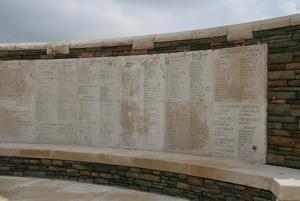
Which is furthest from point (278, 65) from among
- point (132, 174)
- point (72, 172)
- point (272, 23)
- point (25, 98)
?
point (25, 98)

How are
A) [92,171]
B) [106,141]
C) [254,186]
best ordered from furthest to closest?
[106,141] < [92,171] < [254,186]

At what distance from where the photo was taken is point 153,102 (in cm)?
663

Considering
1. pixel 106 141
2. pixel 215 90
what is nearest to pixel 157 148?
pixel 106 141

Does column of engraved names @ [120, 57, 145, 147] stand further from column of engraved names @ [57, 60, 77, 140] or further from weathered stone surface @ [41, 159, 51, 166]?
weathered stone surface @ [41, 159, 51, 166]

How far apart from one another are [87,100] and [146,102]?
147cm

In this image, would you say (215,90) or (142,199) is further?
(215,90)

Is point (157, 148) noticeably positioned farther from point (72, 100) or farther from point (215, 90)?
point (72, 100)

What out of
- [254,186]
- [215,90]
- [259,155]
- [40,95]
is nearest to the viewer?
[254,186]

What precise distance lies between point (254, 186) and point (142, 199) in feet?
6.14

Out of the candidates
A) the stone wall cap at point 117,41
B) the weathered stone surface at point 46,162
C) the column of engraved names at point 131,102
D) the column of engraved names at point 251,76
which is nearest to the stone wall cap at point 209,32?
the column of engraved names at point 251,76

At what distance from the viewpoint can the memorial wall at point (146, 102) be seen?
5551 millimetres

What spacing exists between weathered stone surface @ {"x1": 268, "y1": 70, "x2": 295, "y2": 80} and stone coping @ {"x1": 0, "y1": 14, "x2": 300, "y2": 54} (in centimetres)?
73

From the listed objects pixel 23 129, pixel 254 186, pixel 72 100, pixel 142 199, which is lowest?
pixel 142 199

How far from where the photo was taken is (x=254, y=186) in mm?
4453
